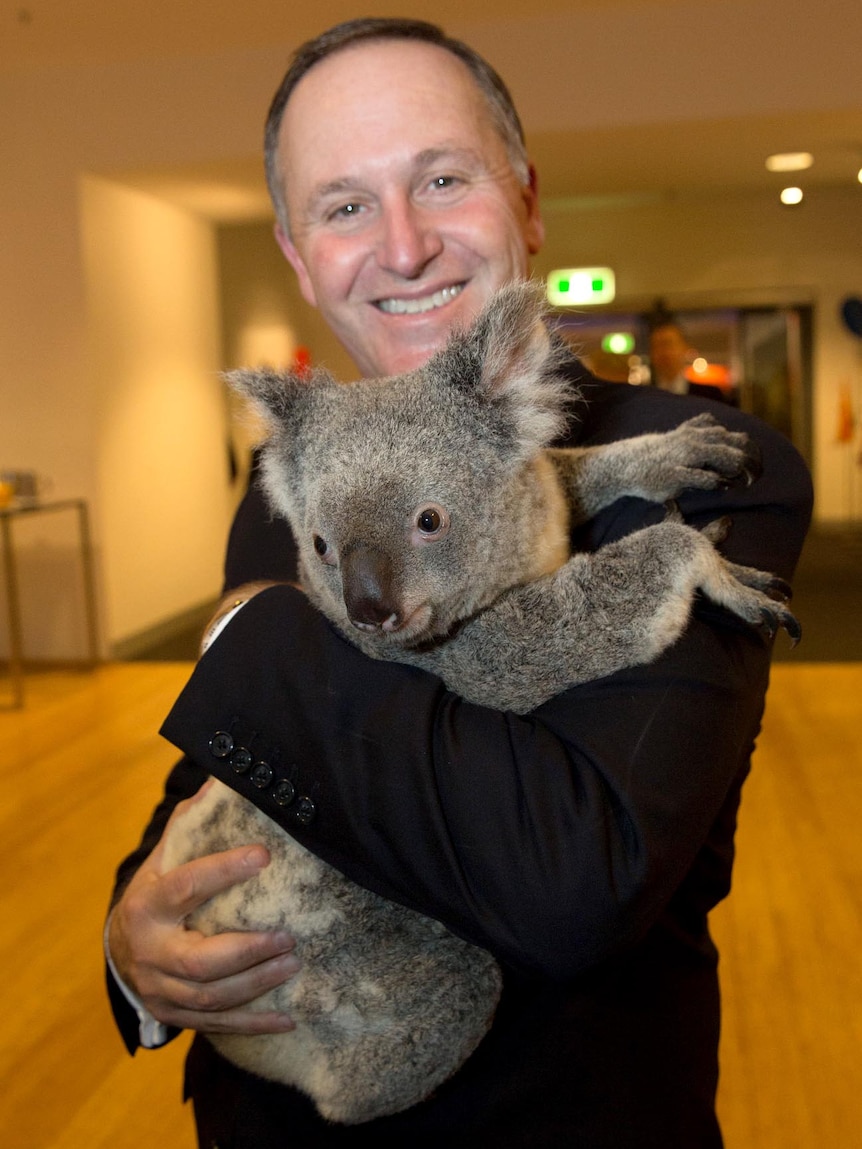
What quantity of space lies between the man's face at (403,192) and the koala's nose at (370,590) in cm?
52

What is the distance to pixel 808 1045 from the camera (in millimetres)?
2678

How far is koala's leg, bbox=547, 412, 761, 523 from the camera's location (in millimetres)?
1118

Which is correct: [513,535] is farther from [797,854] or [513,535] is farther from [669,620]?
[797,854]

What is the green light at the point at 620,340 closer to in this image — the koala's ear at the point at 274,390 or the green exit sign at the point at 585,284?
the green exit sign at the point at 585,284

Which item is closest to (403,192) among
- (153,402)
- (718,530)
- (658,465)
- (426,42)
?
(426,42)

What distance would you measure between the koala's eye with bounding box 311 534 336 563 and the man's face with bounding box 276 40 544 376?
452 mm

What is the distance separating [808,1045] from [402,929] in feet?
6.59

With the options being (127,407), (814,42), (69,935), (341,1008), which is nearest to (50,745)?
(69,935)

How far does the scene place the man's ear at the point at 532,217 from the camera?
153 cm

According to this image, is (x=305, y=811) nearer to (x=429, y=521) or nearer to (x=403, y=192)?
(x=429, y=521)

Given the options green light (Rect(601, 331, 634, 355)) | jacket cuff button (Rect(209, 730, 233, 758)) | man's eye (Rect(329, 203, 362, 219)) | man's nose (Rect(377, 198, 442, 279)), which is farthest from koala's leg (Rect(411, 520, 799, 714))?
green light (Rect(601, 331, 634, 355))

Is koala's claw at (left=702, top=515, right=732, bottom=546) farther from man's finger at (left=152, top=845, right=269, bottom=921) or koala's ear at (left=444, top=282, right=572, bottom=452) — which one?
man's finger at (left=152, top=845, right=269, bottom=921)

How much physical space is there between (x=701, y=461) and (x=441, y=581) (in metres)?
0.32

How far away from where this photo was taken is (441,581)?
1035 millimetres
